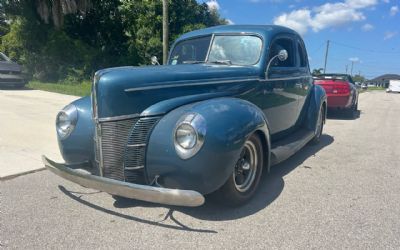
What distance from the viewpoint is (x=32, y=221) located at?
10.8 feet

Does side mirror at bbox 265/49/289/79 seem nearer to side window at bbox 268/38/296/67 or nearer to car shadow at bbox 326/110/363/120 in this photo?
side window at bbox 268/38/296/67

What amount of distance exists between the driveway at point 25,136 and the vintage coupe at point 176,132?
1454mm

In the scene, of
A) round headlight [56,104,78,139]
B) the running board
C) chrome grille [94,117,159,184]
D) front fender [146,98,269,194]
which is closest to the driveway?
round headlight [56,104,78,139]

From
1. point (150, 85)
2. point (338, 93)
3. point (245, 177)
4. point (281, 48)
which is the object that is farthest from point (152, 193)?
point (338, 93)

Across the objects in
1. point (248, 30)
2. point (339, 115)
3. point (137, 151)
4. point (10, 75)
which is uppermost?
point (248, 30)

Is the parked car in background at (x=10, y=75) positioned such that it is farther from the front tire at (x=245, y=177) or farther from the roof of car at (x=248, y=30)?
the front tire at (x=245, y=177)

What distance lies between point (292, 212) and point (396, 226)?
92 cm

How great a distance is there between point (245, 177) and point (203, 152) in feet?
3.05

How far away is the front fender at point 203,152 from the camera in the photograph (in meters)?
3.01

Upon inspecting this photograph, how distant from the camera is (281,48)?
5.14m

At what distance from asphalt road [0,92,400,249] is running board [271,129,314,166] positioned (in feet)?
1.09

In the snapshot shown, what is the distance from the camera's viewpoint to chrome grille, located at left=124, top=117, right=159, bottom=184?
3.22 metres

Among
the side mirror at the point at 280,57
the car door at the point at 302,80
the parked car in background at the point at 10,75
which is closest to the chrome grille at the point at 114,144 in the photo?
the side mirror at the point at 280,57

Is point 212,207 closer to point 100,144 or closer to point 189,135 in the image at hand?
point 189,135
